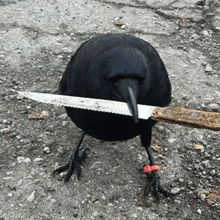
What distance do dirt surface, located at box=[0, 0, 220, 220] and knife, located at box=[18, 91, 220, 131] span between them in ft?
2.72

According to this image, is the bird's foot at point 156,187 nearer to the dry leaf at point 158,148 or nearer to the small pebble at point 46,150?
the dry leaf at point 158,148

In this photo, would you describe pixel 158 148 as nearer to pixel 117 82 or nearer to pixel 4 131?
pixel 117 82

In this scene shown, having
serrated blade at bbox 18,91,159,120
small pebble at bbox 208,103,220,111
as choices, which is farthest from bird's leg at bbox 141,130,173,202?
small pebble at bbox 208,103,220,111

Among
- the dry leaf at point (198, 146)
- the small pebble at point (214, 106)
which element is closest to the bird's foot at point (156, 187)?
the dry leaf at point (198, 146)

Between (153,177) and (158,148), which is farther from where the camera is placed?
(158,148)

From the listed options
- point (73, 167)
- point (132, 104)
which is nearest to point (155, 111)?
point (132, 104)

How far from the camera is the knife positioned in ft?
6.84

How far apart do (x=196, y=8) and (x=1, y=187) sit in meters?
3.72

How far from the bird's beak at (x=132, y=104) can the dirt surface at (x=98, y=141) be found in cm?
93

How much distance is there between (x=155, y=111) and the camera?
2.21 m

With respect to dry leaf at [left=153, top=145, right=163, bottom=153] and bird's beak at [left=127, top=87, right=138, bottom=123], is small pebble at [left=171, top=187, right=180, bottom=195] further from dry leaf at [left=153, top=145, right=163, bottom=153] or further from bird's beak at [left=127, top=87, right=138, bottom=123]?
bird's beak at [left=127, top=87, right=138, bottom=123]

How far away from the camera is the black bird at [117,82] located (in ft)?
7.36

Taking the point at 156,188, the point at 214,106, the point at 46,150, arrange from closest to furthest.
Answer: the point at 156,188
the point at 46,150
the point at 214,106

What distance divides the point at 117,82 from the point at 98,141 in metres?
1.22
